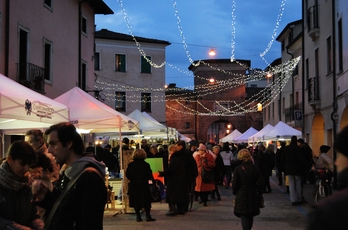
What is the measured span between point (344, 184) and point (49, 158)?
14.3ft

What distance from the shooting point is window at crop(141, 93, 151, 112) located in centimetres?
4569

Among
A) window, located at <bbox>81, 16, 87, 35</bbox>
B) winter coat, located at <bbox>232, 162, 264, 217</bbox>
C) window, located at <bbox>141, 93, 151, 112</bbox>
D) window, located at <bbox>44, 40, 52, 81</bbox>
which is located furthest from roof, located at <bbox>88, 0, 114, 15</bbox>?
winter coat, located at <bbox>232, 162, 264, 217</bbox>

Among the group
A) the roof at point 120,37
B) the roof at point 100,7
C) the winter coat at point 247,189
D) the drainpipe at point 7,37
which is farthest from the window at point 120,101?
the winter coat at point 247,189

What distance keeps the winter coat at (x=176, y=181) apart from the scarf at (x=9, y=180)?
8856 millimetres

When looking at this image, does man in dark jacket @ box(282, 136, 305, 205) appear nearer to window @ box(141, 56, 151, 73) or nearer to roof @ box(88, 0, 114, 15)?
roof @ box(88, 0, 114, 15)

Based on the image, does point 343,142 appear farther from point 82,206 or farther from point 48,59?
point 48,59

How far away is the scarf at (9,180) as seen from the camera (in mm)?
4273

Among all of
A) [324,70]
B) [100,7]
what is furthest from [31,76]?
[324,70]

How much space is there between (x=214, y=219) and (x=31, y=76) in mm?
9280

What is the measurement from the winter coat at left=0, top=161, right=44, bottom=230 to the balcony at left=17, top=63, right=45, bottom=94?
13545 millimetres

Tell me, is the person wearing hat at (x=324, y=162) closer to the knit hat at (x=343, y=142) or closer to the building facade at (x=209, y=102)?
the knit hat at (x=343, y=142)

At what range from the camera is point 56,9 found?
22109 mm

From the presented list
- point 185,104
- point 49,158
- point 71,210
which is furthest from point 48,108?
point 185,104

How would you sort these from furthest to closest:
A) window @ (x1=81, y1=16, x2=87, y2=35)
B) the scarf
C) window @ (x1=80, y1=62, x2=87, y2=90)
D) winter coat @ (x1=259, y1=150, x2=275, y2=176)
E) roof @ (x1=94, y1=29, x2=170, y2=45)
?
1. roof @ (x1=94, y1=29, x2=170, y2=45)
2. window @ (x1=80, y1=62, x2=87, y2=90)
3. window @ (x1=81, y1=16, x2=87, y2=35)
4. winter coat @ (x1=259, y1=150, x2=275, y2=176)
5. the scarf
